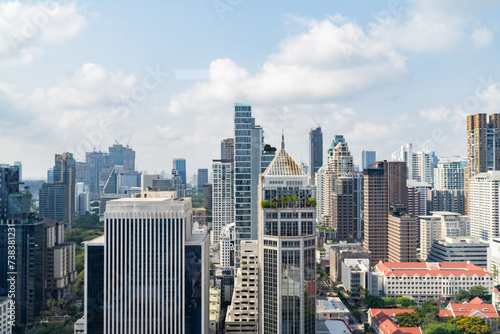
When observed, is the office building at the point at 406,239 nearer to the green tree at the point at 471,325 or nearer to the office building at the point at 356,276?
the office building at the point at 356,276

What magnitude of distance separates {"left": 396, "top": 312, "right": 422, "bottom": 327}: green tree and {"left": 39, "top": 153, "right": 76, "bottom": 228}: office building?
4502 centimetres

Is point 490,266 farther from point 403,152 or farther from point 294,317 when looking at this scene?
point 403,152

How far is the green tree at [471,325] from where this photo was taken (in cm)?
2750

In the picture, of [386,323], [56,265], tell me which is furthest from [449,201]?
[56,265]

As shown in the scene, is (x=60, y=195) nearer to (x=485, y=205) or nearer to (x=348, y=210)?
(x=348, y=210)

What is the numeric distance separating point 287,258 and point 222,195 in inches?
1266

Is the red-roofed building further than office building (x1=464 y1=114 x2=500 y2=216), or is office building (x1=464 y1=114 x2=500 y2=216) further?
office building (x1=464 y1=114 x2=500 y2=216)

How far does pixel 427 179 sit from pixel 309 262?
7214 cm

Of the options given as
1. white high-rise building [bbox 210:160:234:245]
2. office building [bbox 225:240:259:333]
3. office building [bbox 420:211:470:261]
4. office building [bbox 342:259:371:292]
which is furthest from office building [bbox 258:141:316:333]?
office building [bbox 420:211:470:261]

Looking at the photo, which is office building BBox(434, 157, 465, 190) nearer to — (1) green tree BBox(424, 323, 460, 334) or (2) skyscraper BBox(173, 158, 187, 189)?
(1) green tree BBox(424, 323, 460, 334)

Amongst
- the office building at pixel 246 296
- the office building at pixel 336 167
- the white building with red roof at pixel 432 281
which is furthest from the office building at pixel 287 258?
the office building at pixel 336 167

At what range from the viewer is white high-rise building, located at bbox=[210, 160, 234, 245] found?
2021 inches

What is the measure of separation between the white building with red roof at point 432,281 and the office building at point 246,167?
14549 millimetres

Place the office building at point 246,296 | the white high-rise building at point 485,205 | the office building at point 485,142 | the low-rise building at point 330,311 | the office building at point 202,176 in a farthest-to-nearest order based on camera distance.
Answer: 1. the office building at point 202,176
2. the office building at point 485,142
3. the white high-rise building at point 485,205
4. the low-rise building at point 330,311
5. the office building at point 246,296
